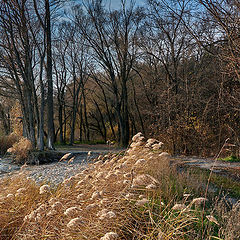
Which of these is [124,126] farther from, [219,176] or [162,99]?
[219,176]

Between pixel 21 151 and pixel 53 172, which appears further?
pixel 21 151

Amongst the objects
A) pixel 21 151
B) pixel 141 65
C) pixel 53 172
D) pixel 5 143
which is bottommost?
pixel 53 172

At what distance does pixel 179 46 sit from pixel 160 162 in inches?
364

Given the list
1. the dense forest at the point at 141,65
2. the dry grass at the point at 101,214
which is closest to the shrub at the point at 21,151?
the dense forest at the point at 141,65

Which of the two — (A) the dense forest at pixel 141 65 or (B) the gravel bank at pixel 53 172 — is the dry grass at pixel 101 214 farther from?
(A) the dense forest at pixel 141 65

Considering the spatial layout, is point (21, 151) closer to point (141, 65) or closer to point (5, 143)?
point (5, 143)

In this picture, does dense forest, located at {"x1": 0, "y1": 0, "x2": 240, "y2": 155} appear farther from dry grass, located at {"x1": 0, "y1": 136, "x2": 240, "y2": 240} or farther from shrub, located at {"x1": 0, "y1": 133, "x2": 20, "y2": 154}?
dry grass, located at {"x1": 0, "y1": 136, "x2": 240, "y2": 240}

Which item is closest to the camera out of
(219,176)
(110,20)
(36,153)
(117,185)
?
(117,185)

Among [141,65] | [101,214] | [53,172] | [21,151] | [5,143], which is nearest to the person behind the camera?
[101,214]

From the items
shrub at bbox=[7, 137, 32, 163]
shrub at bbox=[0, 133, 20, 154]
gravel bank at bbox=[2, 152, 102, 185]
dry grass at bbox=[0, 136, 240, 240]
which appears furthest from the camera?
shrub at bbox=[0, 133, 20, 154]

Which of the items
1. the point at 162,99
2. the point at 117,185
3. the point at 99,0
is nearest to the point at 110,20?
the point at 99,0

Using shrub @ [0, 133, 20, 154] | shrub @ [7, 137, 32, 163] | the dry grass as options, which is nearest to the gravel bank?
the dry grass

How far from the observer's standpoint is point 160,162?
230 inches

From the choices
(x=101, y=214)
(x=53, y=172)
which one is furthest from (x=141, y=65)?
(x=101, y=214)
